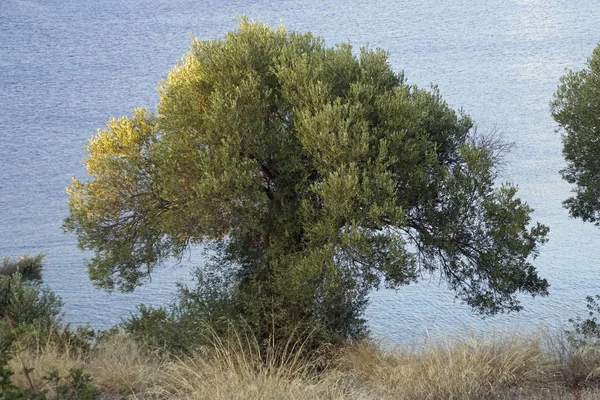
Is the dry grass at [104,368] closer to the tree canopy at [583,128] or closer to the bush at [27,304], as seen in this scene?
the bush at [27,304]

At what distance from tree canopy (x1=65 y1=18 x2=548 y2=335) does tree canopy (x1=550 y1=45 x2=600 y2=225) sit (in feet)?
3.92

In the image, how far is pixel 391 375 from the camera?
826cm

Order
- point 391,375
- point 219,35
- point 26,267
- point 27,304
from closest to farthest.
A: point 391,375 → point 27,304 → point 26,267 → point 219,35

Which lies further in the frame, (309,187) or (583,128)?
(583,128)

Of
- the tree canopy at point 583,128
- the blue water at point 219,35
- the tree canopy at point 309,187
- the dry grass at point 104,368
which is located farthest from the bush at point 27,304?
the tree canopy at point 583,128

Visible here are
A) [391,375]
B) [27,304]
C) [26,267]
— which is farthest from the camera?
[26,267]

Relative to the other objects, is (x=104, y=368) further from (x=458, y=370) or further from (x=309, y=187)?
(x=458, y=370)

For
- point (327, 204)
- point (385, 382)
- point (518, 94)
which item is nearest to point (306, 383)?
point (385, 382)

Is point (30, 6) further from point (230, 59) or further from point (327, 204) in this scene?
point (327, 204)

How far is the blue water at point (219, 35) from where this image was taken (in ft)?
74.9

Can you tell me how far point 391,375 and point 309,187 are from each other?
9.37 ft

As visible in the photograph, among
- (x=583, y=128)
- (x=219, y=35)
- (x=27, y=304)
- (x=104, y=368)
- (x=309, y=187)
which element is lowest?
(x=104, y=368)

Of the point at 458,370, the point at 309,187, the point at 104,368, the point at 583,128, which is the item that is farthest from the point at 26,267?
the point at 458,370

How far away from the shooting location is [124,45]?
25438mm
